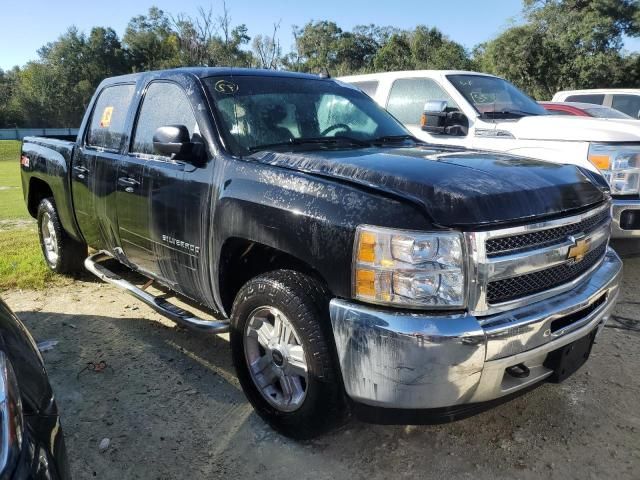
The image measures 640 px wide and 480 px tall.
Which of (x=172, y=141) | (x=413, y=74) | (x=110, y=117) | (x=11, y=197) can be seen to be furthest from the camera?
(x=11, y=197)

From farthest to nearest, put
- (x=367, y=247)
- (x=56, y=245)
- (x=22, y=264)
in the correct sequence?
(x=22, y=264), (x=56, y=245), (x=367, y=247)

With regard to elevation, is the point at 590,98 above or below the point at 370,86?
below

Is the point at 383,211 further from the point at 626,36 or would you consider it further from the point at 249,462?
the point at 626,36

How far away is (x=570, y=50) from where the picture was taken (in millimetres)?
30109

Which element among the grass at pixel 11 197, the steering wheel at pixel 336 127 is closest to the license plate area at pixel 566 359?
the steering wheel at pixel 336 127

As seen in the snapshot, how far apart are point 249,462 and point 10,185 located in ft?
50.3

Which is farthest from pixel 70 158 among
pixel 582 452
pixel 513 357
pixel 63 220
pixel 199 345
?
pixel 582 452

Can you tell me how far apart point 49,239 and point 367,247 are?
4491 mm

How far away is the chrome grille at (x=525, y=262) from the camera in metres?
2.19

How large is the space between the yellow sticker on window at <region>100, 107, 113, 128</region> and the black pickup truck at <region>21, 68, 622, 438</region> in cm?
47

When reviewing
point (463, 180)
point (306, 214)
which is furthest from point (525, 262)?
point (306, 214)

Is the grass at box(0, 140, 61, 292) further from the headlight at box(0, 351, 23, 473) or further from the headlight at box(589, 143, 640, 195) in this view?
the headlight at box(589, 143, 640, 195)

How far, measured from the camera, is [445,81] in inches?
247

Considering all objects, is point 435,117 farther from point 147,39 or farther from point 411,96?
point 147,39
